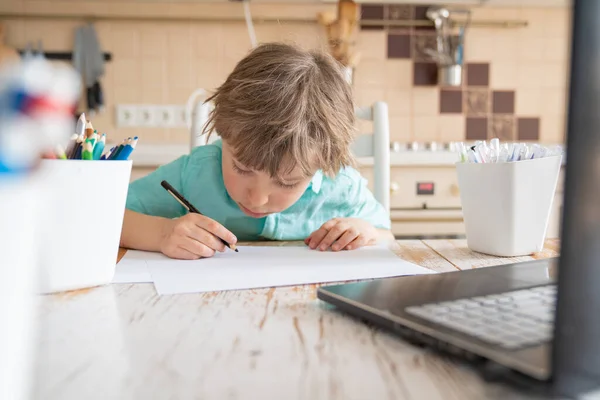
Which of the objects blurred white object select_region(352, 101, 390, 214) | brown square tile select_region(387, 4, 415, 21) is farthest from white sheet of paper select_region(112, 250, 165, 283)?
brown square tile select_region(387, 4, 415, 21)

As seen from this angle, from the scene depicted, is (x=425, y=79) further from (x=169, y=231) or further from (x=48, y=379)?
(x=48, y=379)

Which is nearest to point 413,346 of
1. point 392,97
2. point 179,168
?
point 179,168

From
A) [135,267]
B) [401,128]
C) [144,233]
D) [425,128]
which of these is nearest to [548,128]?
[425,128]

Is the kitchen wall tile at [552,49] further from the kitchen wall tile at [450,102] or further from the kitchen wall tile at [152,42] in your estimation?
the kitchen wall tile at [152,42]

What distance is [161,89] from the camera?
2471mm

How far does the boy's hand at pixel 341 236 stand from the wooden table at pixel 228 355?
12.6 inches

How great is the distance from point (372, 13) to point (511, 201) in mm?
1976

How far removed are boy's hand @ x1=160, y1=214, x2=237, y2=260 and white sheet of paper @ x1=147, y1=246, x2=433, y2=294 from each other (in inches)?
0.7

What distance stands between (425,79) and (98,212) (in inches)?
86.3

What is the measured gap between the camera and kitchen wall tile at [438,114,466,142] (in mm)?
2518

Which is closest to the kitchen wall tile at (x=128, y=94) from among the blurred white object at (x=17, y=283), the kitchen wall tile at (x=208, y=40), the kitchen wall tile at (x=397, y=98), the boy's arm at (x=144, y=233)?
the kitchen wall tile at (x=208, y=40)

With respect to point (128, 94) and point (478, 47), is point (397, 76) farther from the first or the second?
point (128, 94)

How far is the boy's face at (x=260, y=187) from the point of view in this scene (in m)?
0.89

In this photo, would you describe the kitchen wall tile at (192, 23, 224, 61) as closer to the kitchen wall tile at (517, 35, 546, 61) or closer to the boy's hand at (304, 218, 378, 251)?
the kitchen wall tile at (517, 35, 546, 61)
